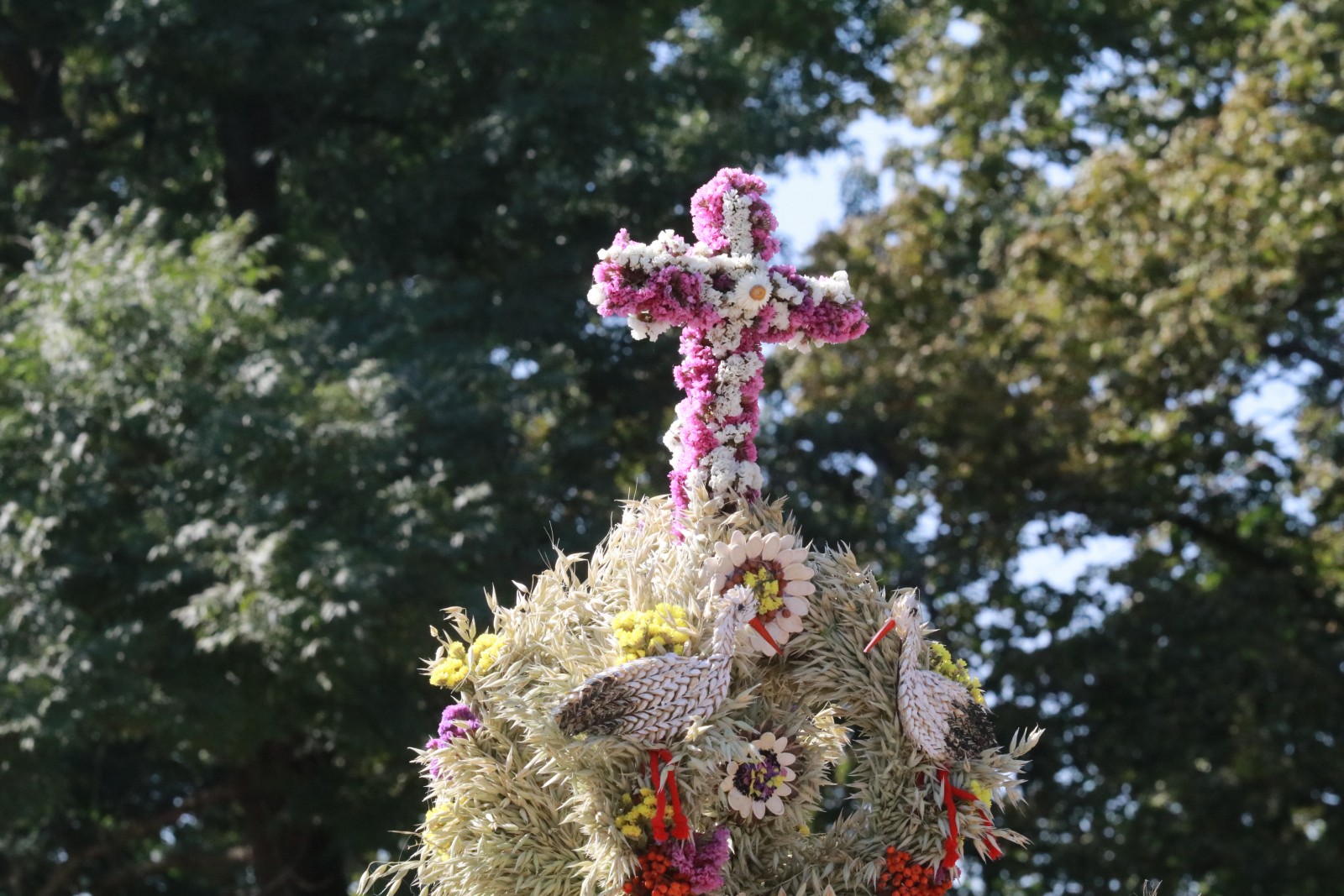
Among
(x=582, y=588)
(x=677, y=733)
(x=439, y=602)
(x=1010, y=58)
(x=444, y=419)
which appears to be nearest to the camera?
(x=677, y=733)

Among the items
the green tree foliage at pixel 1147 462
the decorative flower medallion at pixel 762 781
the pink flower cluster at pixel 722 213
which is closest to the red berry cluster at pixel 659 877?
the decorative flower medallion at pixel 762 781

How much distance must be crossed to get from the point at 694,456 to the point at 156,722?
6.96 metres

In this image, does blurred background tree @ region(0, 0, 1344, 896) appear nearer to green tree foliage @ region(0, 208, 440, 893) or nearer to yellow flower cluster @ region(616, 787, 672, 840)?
green tree foliage @ region(0, 208, 440, 893)

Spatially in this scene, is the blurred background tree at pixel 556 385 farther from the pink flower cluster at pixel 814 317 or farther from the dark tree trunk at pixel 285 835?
the pink flower cluster at pixel 814 317

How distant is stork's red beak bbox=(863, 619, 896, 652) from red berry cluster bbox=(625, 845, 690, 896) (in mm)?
885

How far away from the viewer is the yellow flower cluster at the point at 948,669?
5605 millimetres

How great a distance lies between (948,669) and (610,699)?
1174 millimetres

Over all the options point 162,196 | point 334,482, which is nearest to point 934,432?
point 334,482

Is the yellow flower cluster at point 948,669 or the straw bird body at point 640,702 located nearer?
the straw bird body at point 640,702

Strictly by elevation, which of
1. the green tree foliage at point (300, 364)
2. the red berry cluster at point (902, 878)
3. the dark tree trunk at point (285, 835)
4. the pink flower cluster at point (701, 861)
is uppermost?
the green tree foliage at point (300, 364)

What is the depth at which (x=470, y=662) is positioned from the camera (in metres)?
5.57

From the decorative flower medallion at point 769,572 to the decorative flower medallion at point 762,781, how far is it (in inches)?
11.1

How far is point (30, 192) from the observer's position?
1495cm

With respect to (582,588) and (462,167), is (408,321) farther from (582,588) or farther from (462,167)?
(582,588)
